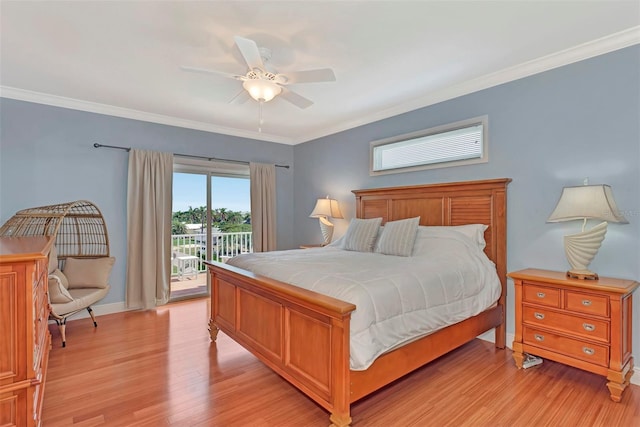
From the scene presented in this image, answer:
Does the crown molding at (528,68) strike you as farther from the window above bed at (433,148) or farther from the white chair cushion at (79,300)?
the white chair cushion at (79,300)

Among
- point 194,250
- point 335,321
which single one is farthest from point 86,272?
point 335,321

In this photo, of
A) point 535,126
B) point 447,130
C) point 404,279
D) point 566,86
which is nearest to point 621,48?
point 566,86

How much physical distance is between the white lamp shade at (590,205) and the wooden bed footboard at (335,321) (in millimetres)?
616

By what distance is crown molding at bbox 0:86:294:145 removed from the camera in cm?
351

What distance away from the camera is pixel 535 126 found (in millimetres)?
2885

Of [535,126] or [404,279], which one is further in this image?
[535,126]

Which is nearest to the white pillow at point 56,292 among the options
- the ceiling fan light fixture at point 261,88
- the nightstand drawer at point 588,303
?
the ceiling fan light fixture at point 261,88

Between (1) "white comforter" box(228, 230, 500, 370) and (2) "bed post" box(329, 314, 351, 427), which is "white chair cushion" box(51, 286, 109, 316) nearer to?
(1) "white comforter" box(228, 230, 500, 370)

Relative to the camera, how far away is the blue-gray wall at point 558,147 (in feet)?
7.89

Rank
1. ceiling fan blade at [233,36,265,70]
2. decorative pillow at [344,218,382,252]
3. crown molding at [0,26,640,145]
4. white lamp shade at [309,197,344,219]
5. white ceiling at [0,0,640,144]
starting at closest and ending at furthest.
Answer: ceiling fan blade at [233,36,265,70]
white ceiling at [0,0,640,144]
crown molding at [0,26,640,145]
decorative pillow at [344,218,382,252]
white lamp shade at [309,197,344,219]

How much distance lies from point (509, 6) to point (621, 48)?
45.3 inches

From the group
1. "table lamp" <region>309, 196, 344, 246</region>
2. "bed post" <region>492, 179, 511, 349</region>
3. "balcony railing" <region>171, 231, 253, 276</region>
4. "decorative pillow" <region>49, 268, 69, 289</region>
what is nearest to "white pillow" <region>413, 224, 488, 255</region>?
"bed post" <region>492, 179, 511, 349</region>

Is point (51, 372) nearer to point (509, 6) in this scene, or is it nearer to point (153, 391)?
point (153, 391)

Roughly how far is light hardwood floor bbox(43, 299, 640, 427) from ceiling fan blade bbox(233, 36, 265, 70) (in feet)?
7.68
